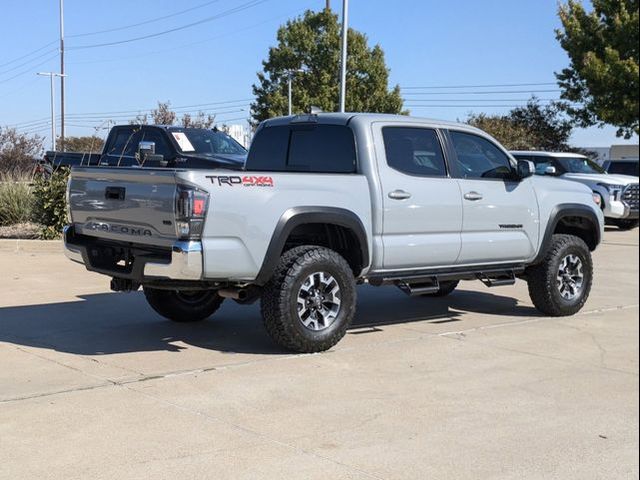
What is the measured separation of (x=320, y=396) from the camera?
548cm

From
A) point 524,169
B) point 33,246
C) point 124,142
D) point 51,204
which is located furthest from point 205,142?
point 524,169

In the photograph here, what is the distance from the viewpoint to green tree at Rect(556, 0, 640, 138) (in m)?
2.26

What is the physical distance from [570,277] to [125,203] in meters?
4.89

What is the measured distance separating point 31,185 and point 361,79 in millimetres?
28430

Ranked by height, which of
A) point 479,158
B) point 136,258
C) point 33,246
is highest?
point 479,158

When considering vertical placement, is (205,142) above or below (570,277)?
above

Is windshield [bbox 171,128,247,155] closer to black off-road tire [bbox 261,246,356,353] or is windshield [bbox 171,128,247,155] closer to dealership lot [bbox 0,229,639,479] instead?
dealership lot [bbox 0,229,639,479]

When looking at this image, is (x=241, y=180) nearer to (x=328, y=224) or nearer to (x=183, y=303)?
(x=328, y=224)

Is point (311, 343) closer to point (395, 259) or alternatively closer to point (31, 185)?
point (395, 259)

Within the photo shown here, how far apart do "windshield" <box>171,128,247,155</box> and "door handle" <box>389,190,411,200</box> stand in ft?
25.4

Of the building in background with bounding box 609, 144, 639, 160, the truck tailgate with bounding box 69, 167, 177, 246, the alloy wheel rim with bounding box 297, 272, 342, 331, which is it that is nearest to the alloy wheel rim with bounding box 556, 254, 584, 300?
the alloy wheel rim with bounding box 297, 272, 342, 331

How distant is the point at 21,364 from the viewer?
6.26 meters

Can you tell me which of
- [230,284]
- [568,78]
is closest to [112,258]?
[230,284]

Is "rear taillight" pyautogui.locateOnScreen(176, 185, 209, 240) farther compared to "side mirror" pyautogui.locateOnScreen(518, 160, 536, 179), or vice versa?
"side mirror" pyautogui.locateOnScreen(518, 160, 536, 179)
